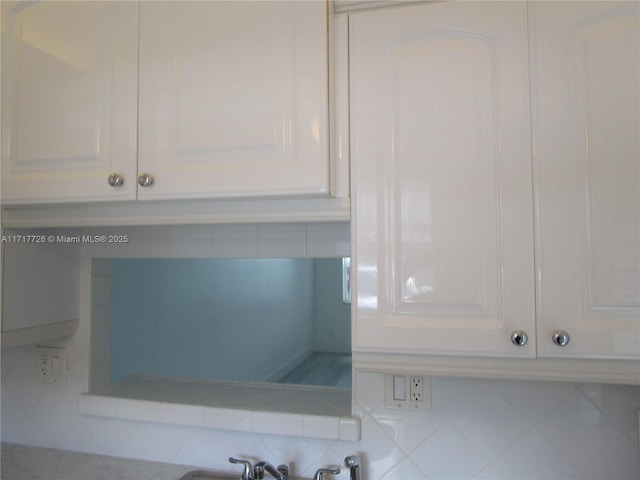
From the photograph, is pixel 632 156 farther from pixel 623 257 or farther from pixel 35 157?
pixel 35 157

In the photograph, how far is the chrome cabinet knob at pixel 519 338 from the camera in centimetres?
73

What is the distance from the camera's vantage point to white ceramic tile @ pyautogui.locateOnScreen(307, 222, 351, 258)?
112 cm

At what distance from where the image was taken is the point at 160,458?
1229 millimetres

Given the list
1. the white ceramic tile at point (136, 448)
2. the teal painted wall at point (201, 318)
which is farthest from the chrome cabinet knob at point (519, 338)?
the teal painted wall at point (201, 318)

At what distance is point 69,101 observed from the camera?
0.96 metres

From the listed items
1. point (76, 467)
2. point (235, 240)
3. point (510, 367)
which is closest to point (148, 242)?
point (235, 240)

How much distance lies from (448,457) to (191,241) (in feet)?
3.15

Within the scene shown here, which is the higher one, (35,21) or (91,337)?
(35,21)

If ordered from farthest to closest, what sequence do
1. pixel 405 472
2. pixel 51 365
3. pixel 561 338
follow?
pixel 51 365, pixel 405 472, pixel 561 338

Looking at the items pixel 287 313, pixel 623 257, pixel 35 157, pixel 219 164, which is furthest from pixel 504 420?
pixel 287 313

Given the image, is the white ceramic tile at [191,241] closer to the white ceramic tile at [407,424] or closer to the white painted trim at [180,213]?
the white painted trim at [180,213]

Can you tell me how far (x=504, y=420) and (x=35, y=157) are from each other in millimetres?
1366

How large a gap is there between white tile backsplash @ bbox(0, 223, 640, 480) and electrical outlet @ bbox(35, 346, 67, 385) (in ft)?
0.08

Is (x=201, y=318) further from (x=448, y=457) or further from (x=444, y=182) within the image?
(x=444, y=182)
